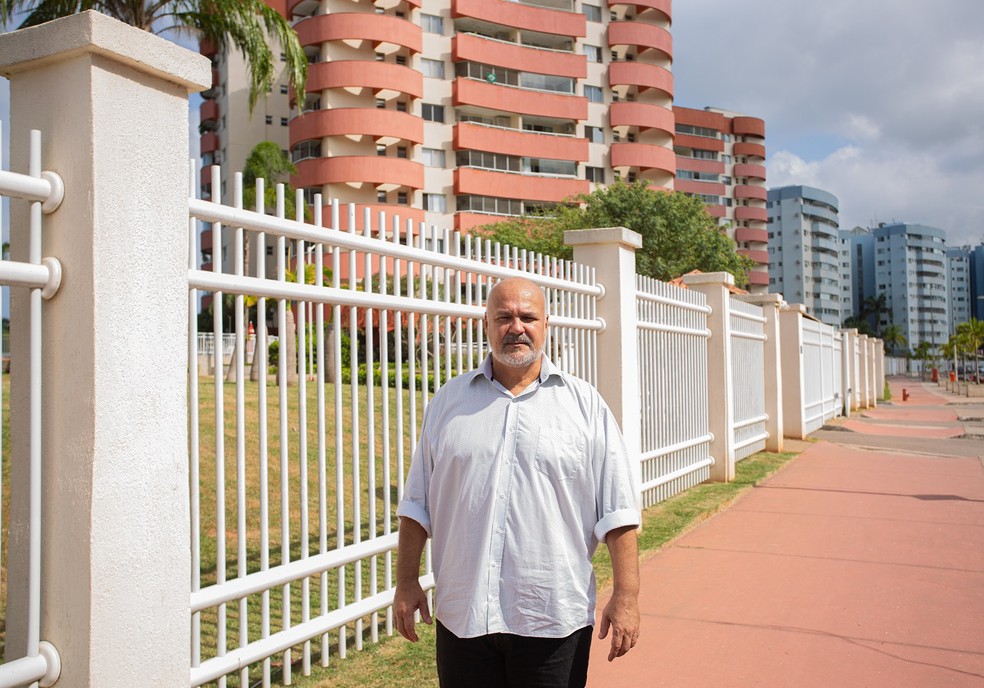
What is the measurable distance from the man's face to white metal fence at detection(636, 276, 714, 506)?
5158 mm

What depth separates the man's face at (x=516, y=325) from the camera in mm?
2719

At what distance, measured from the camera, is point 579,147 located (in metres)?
49.5

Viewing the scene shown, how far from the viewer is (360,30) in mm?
42906

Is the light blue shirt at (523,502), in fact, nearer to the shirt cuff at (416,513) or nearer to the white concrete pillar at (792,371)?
the shirt cuff at (416,513)

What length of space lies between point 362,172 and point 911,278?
430ft

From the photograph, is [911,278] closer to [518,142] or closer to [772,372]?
[518,142]

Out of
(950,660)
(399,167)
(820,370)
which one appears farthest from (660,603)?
(399,167)

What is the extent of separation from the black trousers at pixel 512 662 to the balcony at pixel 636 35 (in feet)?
181

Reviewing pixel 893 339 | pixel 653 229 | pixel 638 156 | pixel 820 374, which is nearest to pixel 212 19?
pixel 820 374

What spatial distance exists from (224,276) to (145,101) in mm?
755

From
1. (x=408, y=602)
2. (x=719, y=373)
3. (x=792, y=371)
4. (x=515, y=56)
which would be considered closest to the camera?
(x=408, y=602)

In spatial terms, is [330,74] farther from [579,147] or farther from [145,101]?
[145,101]

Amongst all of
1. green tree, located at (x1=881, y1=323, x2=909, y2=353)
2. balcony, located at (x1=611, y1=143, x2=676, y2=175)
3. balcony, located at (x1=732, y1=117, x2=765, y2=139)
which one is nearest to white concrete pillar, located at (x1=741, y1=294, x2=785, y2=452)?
balcony, located at (x1=611, y1=143, x2=676, y2=175)

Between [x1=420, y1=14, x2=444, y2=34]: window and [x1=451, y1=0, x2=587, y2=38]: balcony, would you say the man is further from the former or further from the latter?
[x1=451, y1=0, x2=587, y2=38]: balcony
